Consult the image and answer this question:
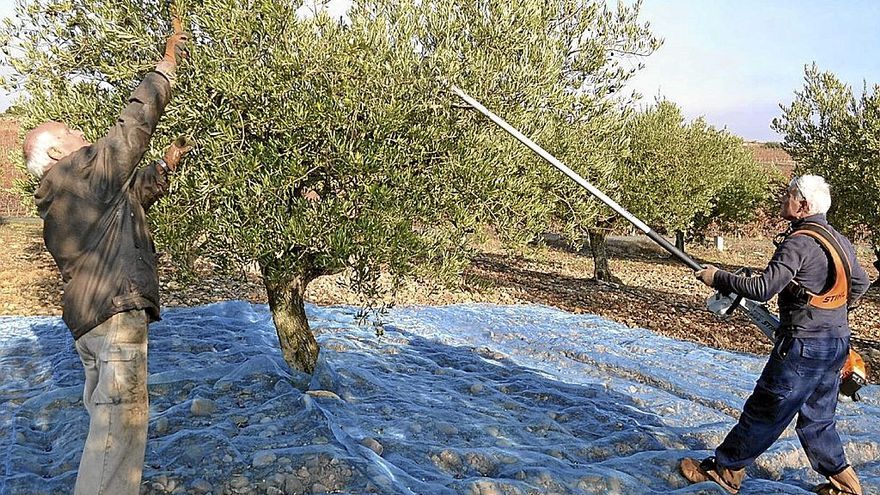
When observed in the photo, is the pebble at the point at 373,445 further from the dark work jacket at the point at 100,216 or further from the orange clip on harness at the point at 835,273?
the orange clip on harness at the point at 835,273

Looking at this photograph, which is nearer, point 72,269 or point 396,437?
point 72,269

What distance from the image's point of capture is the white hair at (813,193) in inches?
232

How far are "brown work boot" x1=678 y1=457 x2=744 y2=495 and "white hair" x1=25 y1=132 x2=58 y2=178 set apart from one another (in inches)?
240

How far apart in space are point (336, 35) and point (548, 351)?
21.4ft

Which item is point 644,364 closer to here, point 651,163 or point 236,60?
point 236,60

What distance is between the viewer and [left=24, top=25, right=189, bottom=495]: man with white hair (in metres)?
4.41

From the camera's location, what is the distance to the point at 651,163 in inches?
774

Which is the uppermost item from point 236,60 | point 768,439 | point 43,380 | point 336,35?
point 336,35

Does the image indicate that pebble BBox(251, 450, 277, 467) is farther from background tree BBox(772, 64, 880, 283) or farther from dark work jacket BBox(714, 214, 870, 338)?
background tree BBox(772, 64, 880, 283)

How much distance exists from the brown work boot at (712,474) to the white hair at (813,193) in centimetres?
253

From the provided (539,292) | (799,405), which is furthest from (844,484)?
(539,292)

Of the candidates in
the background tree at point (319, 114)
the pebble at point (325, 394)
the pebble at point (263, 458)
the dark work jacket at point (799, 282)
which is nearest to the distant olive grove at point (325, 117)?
the background tree at point (319, 114)

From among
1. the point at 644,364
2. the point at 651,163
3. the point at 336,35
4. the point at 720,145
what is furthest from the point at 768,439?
the point at 720,145

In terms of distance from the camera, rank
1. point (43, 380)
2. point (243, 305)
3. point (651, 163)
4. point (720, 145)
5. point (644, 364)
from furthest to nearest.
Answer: point (720, 145)
point (651, 163)
point (243, 305)
point (644, 364)
point (43, 380)
